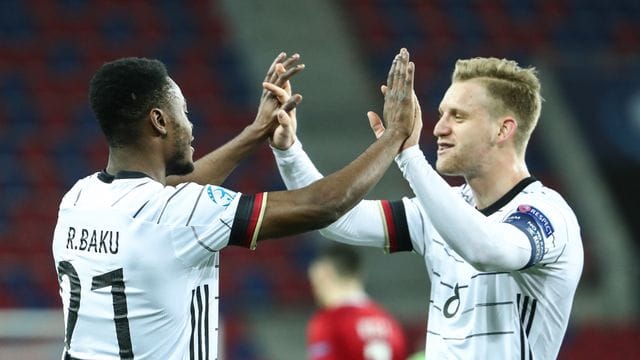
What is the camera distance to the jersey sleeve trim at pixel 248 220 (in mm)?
3674

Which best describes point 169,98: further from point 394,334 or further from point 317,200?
point 394,334

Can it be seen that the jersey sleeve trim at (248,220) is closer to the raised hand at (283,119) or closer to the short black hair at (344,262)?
the raised hand at (283,119)

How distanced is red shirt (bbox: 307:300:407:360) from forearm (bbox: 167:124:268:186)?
264cm

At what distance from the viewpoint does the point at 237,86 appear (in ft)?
41.2

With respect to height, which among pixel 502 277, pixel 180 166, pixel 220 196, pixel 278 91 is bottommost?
pixel 502 277

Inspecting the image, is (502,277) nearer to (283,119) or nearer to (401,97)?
(401,97)

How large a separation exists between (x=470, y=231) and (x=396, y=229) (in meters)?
0.67

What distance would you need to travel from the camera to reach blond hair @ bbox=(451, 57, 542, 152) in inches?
163

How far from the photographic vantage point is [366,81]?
13133mm

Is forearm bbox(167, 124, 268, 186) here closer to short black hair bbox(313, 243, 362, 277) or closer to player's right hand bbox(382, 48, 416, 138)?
player's right hand bbox(382, 48, 416, 138)

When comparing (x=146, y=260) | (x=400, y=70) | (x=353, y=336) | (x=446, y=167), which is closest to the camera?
(x=146, y=260)

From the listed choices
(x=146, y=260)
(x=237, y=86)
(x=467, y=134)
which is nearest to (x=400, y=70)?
(x=467, y=134)

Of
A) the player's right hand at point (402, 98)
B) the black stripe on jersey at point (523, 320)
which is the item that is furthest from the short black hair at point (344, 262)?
the player's right hand at point (402, 98)

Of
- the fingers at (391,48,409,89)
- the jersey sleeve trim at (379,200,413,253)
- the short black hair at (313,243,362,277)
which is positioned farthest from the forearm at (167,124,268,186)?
the short black hair at (313,243,362,277)
